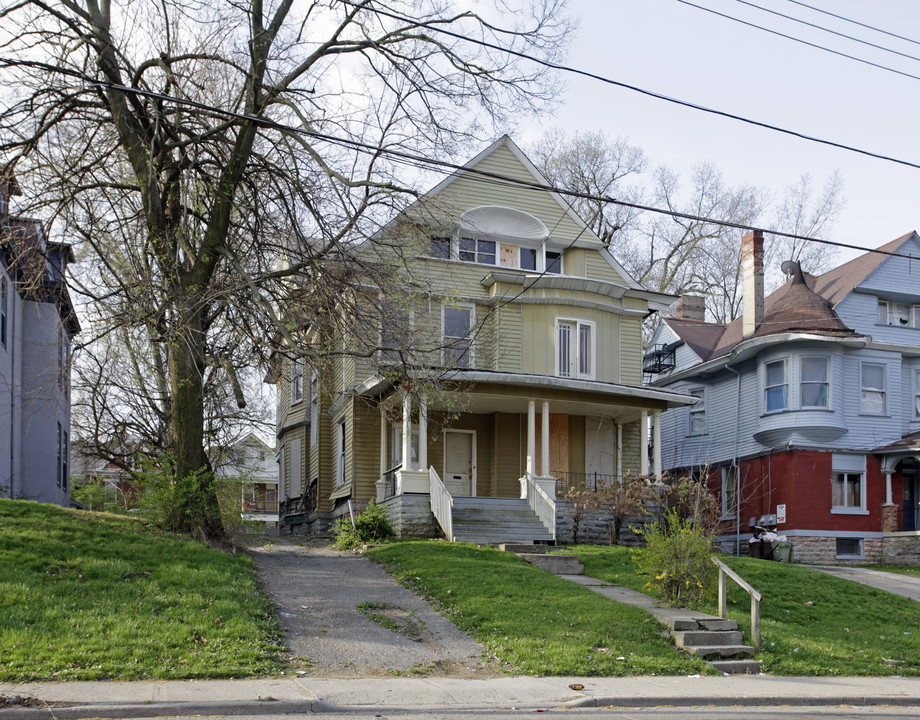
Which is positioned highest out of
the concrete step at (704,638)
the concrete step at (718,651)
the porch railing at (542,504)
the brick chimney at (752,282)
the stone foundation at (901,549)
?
the brick chimney at (752,282)

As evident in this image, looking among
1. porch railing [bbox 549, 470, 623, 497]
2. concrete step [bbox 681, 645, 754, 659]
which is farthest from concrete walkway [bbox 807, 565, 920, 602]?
concrete step [bbox 681, 645, 754, 659]

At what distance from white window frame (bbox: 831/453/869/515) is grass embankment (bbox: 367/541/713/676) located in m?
14.0

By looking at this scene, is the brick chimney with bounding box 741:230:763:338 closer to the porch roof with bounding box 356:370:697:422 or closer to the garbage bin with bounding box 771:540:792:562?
the porch roof with bounding box 356:370:697:422

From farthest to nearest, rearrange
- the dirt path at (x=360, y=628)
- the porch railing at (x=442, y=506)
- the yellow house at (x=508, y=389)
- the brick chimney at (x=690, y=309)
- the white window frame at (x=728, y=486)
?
the brick chimney at (x=690, y=309), the white window frame at (x=728, y=486), the yellow house at (x=508, y=389), the porch railing at (x=442, y=506), the dirt path at (x=360, y=628)

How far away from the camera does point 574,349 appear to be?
2611cm

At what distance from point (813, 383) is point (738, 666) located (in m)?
17.5

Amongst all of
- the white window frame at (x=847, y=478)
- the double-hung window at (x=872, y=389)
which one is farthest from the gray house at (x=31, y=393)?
the double-hung window at (x=872, y=389)

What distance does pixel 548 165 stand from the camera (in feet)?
137

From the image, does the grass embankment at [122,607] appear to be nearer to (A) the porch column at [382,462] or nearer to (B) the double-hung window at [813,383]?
(A) the porch column at [382,462]

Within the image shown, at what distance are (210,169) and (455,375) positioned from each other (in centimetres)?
733

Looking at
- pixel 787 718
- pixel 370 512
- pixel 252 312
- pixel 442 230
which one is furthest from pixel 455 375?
pixel 787 718

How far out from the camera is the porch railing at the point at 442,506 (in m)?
20.5

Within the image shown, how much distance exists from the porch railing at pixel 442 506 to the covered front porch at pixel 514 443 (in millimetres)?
25

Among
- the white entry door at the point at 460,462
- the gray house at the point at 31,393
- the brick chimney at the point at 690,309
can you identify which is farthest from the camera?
the brick chimney at the point at 690,309
